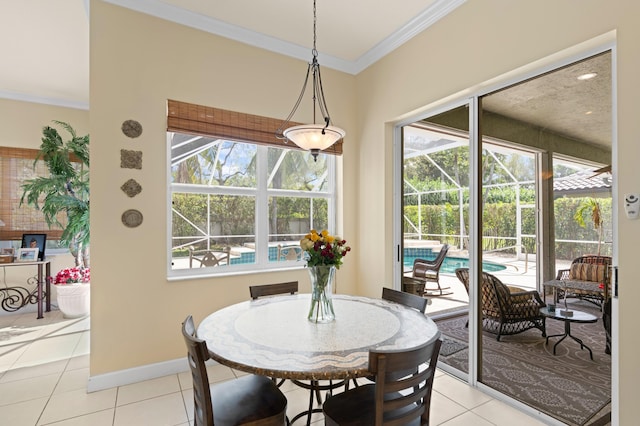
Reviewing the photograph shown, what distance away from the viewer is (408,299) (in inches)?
90.4

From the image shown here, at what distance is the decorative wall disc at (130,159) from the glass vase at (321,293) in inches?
75.2

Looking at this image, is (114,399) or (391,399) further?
(114,399)

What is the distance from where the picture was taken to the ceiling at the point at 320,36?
207cm

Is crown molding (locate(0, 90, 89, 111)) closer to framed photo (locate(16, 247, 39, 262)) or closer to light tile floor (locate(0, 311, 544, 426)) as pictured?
framed photo (locate(16, 247, 39, 262))

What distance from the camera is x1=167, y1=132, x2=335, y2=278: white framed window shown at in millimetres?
3072

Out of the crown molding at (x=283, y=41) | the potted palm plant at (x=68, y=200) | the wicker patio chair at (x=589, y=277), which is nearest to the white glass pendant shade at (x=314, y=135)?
the crown molding at (x=283, y=41)

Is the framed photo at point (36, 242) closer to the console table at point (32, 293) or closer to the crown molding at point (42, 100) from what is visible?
the console table at point (32, 293)

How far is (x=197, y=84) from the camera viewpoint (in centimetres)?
298

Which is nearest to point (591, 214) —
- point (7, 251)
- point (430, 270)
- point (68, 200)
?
point (430, 270)

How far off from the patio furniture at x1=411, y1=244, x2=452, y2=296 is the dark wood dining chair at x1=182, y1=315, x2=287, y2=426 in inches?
79.3

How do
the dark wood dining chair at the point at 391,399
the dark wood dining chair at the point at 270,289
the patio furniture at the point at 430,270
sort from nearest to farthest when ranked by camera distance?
the dark wood dining chair at the point at 391,399 < the dark wood dining chair at the point at 270,289 < the patio furniture at the point at 430,270

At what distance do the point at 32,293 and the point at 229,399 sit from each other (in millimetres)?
4792

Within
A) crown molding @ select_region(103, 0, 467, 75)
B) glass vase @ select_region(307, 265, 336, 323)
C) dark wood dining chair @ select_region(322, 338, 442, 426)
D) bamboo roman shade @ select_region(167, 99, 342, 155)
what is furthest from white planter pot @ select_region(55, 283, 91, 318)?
dark wood dining chair @ select_region(322, 338, 442, 426)

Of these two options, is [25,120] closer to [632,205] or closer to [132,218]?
[132,218]
